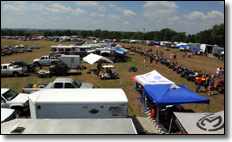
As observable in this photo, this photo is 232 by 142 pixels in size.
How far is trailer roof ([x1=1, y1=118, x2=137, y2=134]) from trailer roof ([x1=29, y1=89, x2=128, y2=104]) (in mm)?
1659

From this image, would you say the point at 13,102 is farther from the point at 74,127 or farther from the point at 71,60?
the point at 71,60

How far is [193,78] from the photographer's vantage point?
57.9 ft

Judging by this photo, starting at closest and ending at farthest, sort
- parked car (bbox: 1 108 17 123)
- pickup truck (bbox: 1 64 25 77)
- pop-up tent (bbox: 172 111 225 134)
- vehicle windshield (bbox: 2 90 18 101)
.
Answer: pop-up tent (bbox: 172 111 225 134) → parked car (bbox: 1 108 17 123) → vehicle windshield (bbox: 2 90 18 101) → pickup truck (bbox: 1 64 25 77)

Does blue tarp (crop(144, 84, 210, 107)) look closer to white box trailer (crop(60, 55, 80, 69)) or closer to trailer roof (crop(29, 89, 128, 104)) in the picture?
trailer roof (crop(29, 89, 128, 104))

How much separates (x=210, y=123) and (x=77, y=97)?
5.38 m

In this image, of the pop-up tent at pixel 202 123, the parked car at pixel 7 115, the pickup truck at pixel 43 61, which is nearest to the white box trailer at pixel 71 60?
the pickup truck at pixel 43 61

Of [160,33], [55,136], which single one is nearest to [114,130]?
[55,136]

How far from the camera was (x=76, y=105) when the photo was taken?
691 centimetres

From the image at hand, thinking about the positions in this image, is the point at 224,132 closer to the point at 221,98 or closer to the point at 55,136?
the point at 55,136

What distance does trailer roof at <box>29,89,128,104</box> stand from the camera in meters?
6.93

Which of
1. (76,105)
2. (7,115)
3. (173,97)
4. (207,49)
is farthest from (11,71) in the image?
(207,49)

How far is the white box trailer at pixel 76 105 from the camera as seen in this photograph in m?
6.87

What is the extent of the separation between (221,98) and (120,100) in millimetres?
10767

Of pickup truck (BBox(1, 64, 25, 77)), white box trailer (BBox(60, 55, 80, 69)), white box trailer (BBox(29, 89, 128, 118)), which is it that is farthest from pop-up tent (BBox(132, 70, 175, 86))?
pickup truck (BBox(1, 64, 25, 77))
